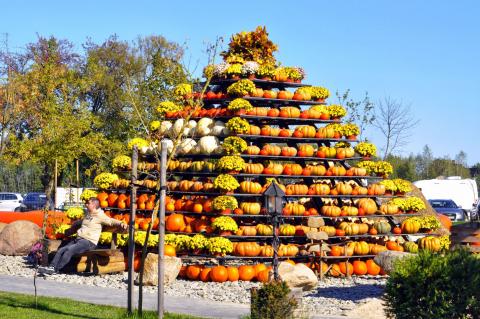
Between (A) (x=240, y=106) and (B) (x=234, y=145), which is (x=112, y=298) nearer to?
(B) (x=234, y=145)

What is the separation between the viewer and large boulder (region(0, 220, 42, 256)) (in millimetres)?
23391

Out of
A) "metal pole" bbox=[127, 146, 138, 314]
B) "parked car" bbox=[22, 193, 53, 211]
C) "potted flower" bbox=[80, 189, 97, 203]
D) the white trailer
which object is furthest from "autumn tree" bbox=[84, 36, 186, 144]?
"metal pole" bbox=[127, 146, 138, 314]

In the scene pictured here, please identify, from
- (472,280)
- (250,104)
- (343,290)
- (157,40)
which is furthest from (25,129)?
(472,280)

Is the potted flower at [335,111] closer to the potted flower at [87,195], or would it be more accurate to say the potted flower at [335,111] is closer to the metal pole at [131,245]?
the potted flower at [87,195]

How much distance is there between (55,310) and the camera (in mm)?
13258

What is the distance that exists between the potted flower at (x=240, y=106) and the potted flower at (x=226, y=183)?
6.02 feet

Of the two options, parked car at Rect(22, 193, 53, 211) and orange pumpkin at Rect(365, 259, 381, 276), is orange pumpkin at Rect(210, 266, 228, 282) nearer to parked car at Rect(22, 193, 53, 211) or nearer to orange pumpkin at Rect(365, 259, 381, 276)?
orange pumpkin at Rect(365, 259, 381, 276)

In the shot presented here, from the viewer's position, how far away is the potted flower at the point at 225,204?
19.3 metres

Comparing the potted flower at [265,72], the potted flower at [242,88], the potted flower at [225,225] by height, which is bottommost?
the potted flower at [225,225]

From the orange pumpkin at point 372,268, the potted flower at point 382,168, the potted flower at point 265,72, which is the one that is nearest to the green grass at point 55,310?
the orange pumpkin at point 372,268

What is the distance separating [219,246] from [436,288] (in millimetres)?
9211

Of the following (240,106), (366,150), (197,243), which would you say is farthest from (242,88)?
(197,243)

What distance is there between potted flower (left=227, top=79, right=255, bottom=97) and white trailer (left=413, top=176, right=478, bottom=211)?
33.2 m

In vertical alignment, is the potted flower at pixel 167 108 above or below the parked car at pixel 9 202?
above
